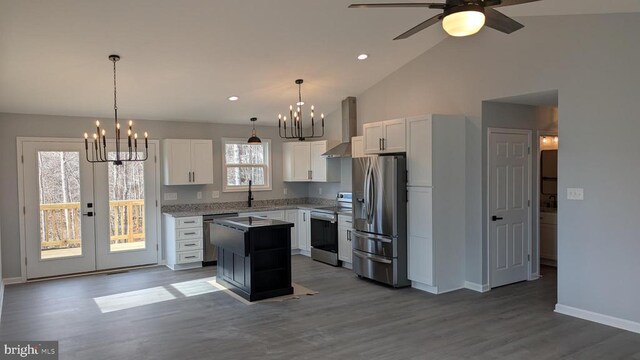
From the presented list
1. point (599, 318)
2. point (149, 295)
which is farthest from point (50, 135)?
point (599, 318)

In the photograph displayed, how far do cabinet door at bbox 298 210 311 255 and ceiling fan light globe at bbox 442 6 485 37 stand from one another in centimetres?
550

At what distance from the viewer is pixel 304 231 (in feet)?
25.9

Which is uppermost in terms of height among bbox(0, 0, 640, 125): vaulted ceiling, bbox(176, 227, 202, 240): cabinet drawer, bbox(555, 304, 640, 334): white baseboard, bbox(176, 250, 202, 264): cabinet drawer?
bbox(0, 0, 640, 125): vaulted ceiling

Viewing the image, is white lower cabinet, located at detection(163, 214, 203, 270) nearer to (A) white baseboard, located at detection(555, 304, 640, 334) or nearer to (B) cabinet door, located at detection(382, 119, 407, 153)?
(B) cabinet door, located at detection(382, 119, 407, 153)

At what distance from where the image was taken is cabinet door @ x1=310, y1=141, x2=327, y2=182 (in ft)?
25.2

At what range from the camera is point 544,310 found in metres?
4.69

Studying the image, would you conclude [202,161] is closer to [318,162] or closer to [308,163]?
[308,163]

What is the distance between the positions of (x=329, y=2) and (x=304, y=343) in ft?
10.5

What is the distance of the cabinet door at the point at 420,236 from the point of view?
17.5 feet

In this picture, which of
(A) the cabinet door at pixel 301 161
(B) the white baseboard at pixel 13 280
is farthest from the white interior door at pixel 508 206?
(B) the white baseboard at pixel 13 280

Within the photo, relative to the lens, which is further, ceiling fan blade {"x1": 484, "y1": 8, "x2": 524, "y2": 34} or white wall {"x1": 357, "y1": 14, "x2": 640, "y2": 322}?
white wall {"x1": 357, "y1": 14, "x2": 640, "y2": 322}

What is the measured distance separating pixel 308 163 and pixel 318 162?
0.27 meters

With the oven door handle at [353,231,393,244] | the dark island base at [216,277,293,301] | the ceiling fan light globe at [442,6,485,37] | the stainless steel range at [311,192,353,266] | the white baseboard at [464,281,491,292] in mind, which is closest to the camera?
the ceiling fan light globe at [442,6,485,37]

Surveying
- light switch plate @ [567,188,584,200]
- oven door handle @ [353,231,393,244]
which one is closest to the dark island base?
oven door handle @ [353,231,393,244]
